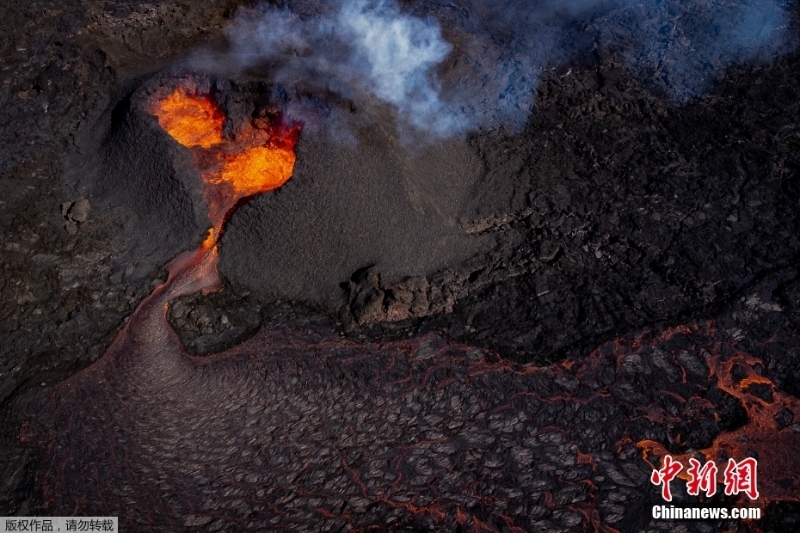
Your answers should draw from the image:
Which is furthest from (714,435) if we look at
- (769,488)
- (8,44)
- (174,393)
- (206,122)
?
(8,44)

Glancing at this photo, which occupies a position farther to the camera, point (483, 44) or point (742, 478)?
point (483, 44)

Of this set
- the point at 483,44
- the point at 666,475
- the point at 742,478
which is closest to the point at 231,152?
the point at 483,44

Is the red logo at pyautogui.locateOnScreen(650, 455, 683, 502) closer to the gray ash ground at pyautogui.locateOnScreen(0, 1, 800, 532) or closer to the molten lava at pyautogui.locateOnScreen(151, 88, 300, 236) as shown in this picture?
the gray ash ground at pyautogui.locateOnScreen(0, 1, 800, 532)

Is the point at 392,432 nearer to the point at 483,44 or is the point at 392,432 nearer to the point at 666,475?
the point at 666,475

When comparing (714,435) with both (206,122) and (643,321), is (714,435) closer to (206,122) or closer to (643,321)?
(643,321)

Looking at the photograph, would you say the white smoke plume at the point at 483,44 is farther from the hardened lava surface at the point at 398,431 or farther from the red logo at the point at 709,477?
the red logo at the point at 709,477

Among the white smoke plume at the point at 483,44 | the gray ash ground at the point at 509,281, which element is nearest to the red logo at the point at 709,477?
the gray ash ground at the point at 509,281
